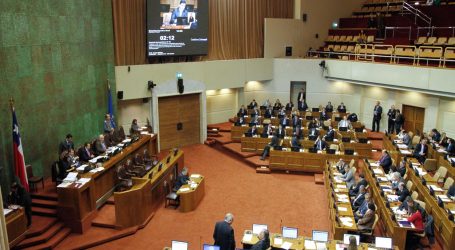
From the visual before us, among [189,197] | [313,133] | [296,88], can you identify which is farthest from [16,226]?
[296,88]

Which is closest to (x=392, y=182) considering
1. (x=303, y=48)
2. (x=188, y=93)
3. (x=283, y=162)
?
(x=283, y=162)

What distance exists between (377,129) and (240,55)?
7.07m

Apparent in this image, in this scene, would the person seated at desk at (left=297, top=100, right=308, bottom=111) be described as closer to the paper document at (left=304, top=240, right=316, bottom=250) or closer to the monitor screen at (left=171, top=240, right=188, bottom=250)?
the paper document at (left=304, top=240, right=316, bottom=250)

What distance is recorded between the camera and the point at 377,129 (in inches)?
738

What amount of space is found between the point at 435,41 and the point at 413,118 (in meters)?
3.22

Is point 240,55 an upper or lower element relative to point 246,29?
lower

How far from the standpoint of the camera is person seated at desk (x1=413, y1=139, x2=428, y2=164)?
43.8ft

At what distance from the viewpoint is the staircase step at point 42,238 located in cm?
908

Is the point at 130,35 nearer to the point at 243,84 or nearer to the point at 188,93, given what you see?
the point at 188,93

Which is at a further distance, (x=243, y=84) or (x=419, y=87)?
(x=243, y=84)

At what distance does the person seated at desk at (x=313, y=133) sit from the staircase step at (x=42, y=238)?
30.2 feet

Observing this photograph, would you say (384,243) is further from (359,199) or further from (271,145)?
(271,145)

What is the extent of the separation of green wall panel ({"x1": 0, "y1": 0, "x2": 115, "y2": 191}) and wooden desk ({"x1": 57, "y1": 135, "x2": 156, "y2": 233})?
1.69 m

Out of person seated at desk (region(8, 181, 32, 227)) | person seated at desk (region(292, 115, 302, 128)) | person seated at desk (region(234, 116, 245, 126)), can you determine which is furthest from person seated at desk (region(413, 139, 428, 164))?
person seated at desk (region(8, 181, 32, 227))
